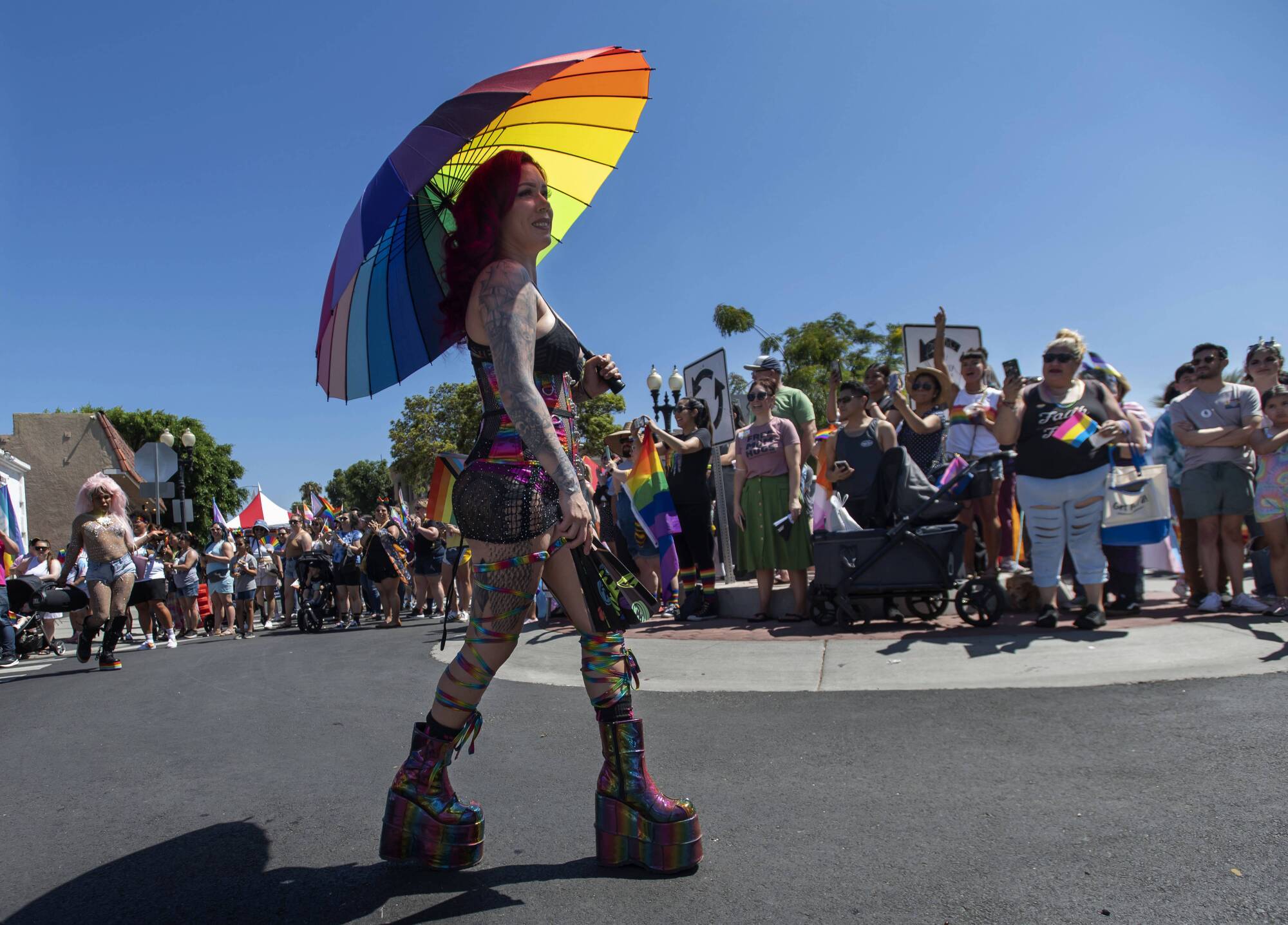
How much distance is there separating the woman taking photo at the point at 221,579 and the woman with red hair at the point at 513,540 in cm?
1297

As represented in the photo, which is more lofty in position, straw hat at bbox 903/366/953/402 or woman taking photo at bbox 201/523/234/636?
straw hat at bbox 903/366/953/402

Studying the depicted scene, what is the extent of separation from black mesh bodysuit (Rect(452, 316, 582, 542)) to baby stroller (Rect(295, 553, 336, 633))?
1209 centimetres

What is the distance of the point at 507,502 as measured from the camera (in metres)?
2.59

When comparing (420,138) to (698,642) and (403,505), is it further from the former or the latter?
(403,505)

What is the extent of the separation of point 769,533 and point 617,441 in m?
2.51

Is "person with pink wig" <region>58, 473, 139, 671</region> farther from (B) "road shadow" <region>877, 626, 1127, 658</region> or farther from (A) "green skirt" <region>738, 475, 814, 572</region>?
(B) "road shadow" <region>877, 626, 1127, 658</region>

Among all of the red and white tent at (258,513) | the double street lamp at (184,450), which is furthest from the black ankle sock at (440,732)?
the red and white tent at (258,513)

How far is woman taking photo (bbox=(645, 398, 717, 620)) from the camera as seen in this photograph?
26.9 ft

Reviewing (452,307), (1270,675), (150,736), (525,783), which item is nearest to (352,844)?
(525,783)

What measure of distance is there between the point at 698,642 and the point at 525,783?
3.20m

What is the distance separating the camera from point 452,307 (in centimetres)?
281

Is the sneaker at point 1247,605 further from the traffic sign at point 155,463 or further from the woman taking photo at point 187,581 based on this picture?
the traffic sign at point 155,463

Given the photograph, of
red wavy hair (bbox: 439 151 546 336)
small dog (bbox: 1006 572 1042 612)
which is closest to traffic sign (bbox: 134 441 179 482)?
small dog (bbox: 1006 572 1042 612)

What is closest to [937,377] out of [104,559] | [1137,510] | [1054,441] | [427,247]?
[1054,441]
